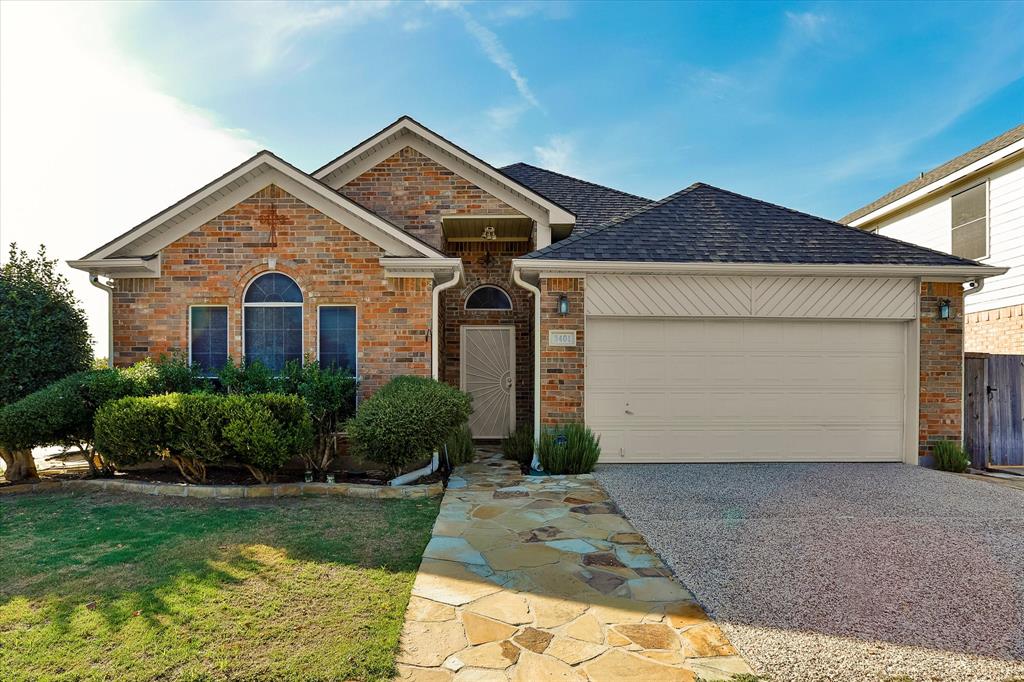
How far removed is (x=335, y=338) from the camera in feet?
26.3

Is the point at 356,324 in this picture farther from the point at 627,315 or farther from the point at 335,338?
the point at 627,315

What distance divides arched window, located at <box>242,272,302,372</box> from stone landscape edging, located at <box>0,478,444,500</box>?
214 centimetres

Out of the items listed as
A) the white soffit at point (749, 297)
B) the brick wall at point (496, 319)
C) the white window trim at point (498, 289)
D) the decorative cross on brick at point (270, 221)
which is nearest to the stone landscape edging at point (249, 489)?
the decorative cross on brick at point (270, 221)

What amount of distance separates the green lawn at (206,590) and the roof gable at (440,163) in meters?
6.14

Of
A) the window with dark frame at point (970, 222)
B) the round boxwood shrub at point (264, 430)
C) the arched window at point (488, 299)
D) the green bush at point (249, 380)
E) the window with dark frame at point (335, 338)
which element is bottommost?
the round boxwood shrub at point (264, 430)

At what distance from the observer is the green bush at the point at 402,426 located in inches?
256

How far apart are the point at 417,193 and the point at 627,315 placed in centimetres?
491

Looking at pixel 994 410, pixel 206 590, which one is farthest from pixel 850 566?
pixel 994 410

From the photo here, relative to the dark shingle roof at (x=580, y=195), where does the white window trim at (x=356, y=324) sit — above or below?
below

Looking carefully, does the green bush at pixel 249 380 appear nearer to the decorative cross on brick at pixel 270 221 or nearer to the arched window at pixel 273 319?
the arched window at pixel 273 319

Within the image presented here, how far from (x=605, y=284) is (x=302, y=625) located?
6.25 m

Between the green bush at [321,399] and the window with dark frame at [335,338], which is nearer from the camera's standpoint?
the green bush at [321,399]

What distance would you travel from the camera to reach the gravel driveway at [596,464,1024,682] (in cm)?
290

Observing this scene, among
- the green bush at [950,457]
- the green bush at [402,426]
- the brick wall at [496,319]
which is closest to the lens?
the green bush at [402,426]
